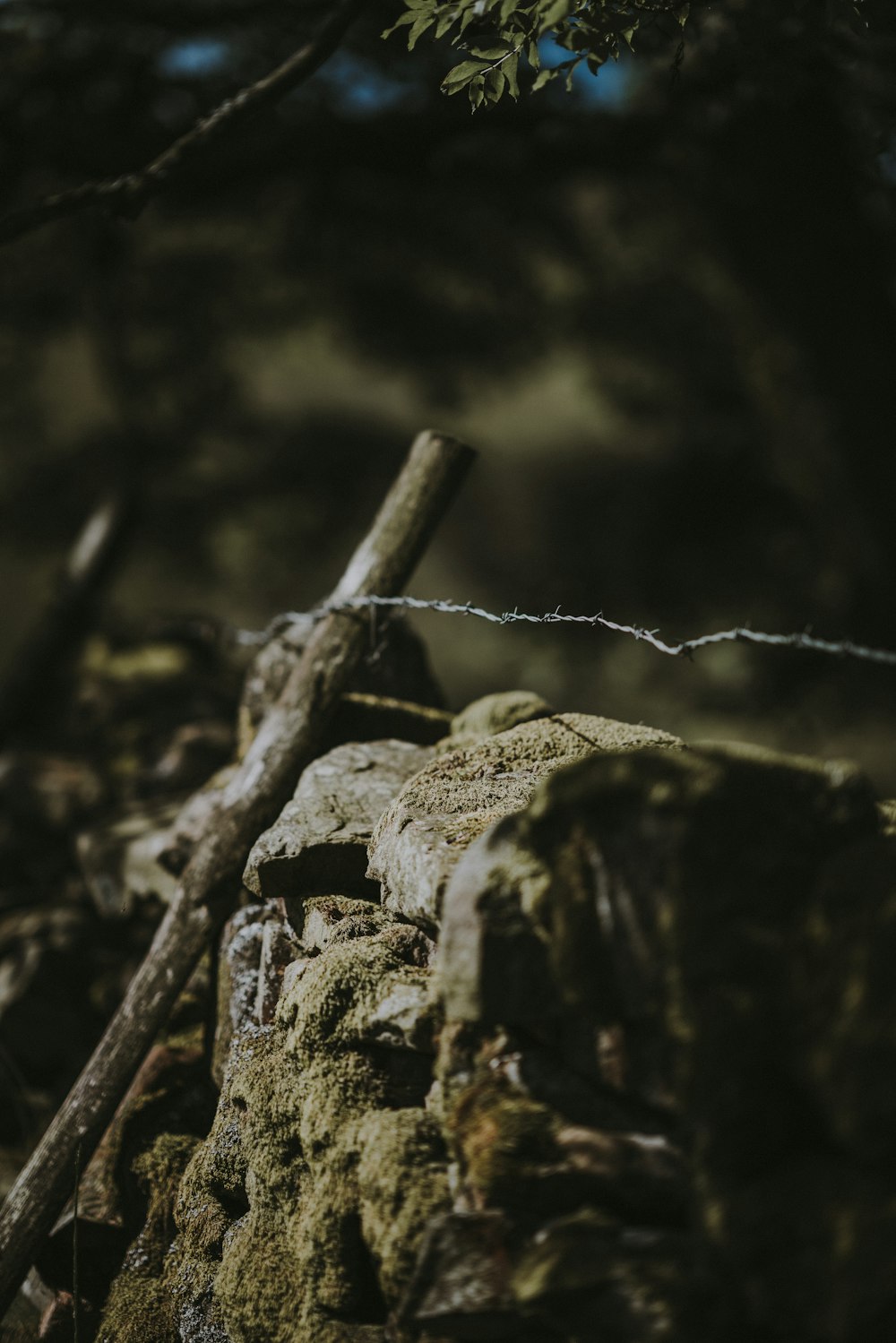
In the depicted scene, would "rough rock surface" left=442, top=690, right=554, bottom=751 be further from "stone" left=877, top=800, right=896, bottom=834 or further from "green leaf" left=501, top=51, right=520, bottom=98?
"green leaf" left=501, top=51, right=520, bottom=98

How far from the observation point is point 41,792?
5.27m

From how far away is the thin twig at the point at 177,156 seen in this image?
3568mm

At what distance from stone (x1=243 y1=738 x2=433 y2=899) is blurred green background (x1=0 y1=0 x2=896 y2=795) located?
387cm

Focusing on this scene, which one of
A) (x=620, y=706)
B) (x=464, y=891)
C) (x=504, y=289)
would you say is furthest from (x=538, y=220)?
(x=464, y=891)

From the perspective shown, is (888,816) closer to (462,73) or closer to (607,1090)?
(607,1090)

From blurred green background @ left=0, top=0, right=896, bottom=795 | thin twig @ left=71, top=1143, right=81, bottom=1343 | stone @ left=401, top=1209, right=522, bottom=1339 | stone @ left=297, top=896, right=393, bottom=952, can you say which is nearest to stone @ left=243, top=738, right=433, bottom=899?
stone @ left=297, top=896, right=393, bottom=952

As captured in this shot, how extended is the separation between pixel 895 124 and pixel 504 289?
8299mm

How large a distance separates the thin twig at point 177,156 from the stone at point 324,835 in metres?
2.29

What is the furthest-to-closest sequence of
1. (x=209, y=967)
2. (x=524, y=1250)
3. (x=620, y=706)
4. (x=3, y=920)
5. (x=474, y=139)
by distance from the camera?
(x=620, y=706)
(x=474, y=139)
(x=3, y=920)
(x=209, y=967)
(x=524, y=1250)

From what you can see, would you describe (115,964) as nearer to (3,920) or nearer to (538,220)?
(3,920)

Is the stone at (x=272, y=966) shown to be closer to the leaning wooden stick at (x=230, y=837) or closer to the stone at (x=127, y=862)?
the leaning wooden stick at (x=230, y=837)

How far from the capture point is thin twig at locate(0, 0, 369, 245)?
11.7ft

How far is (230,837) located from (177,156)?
251cm

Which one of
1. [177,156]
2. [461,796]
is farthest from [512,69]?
[461,796]
